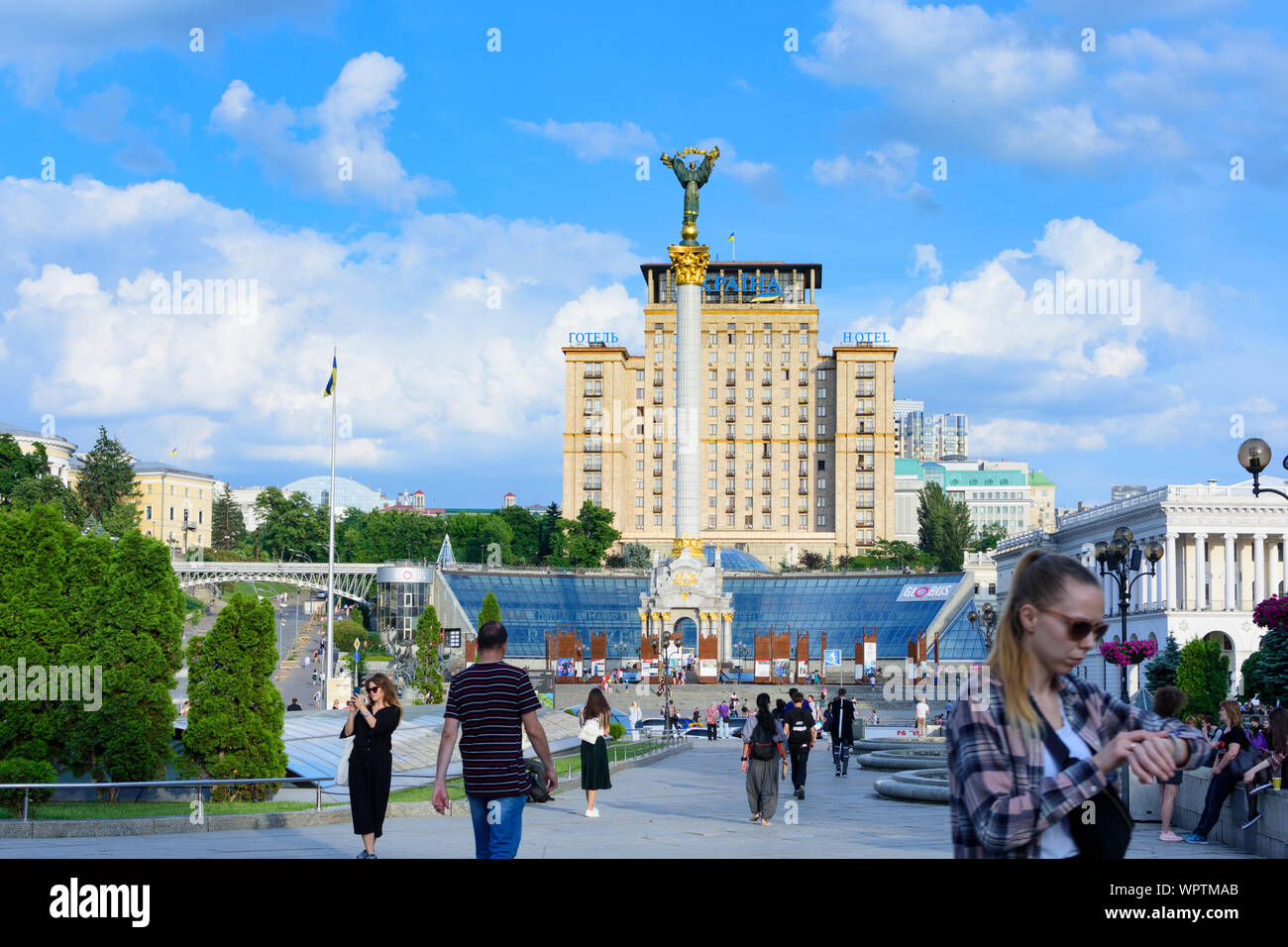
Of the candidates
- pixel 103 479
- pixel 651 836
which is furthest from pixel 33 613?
pixel 103 479

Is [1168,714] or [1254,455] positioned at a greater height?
[1254,455]

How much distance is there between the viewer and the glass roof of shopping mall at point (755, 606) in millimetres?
104875

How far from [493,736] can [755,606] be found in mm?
108190

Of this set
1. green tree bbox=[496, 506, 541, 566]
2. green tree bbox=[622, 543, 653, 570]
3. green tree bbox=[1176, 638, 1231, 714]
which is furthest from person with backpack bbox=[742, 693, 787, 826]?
green tree bbox=[496, 506, 541, 566]

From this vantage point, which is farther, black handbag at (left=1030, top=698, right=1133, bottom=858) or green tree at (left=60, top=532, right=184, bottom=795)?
green tree at (left=60, top=532, right=184, bottom=795)

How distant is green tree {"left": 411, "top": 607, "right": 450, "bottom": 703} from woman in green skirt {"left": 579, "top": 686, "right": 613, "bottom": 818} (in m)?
31.6

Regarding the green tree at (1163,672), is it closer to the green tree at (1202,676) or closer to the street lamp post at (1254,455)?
the green tree at (1202,676)

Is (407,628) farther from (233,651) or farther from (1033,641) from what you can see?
(1033,641)

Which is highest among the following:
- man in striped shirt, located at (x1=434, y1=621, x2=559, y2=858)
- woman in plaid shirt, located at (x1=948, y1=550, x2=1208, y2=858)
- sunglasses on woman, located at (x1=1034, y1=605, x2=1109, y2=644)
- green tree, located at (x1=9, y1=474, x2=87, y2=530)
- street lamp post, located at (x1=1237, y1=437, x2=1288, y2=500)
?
green tree, located at (x1=9, y1=474, x2=87, y2=530)

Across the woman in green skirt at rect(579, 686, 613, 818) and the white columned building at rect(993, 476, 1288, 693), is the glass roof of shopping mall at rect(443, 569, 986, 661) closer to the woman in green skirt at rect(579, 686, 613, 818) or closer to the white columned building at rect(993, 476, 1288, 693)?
the white columned building at rect(993, 476, 1288, 693)

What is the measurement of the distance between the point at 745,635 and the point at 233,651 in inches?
3756

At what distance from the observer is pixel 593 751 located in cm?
1967

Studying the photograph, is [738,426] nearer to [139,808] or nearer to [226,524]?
[226,524]

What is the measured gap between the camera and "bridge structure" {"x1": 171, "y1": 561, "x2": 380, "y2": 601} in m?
100
